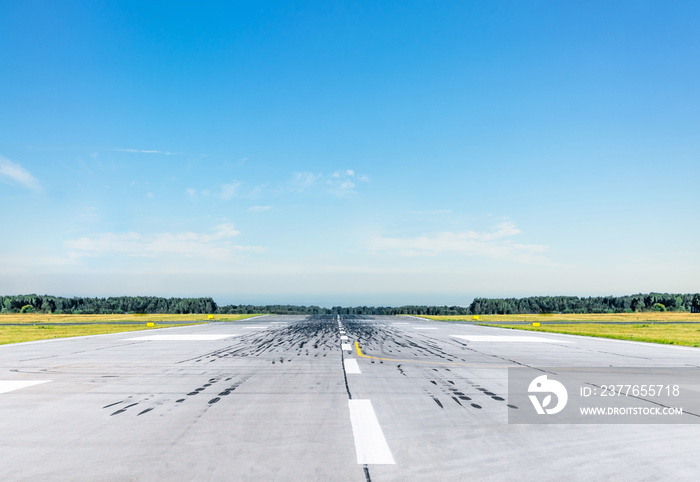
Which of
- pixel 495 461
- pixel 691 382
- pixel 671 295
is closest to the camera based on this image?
pixel 495 461

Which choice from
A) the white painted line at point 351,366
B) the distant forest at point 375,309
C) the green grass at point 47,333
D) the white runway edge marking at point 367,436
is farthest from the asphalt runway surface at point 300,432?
the distant forest at point 375,309

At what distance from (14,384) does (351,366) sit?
8905mm

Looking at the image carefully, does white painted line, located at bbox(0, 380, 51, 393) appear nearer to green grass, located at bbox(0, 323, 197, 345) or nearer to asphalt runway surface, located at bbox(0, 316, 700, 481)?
asphalt runway surface, located at bbox(0, 316, 700, 481)

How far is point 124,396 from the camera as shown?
9797 mm

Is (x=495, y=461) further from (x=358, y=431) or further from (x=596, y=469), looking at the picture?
(x=358, y=431)

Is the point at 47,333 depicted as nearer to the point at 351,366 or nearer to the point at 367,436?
the point at 351,366

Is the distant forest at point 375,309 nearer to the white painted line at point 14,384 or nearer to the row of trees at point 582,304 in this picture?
the row of trees at point 582,304

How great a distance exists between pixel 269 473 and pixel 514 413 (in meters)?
4.89

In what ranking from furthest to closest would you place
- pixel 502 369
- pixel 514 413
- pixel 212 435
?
pixel 502 369
pixel 514 413
pixel 212 435

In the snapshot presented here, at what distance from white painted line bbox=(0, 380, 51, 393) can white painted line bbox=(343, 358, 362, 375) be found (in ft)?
25.8

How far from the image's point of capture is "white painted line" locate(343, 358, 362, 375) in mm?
13500

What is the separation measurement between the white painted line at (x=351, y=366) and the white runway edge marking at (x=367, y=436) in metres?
4.41

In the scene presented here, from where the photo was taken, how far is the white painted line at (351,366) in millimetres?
13500

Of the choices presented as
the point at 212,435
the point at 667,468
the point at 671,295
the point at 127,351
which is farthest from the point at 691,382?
the point at 671,295
